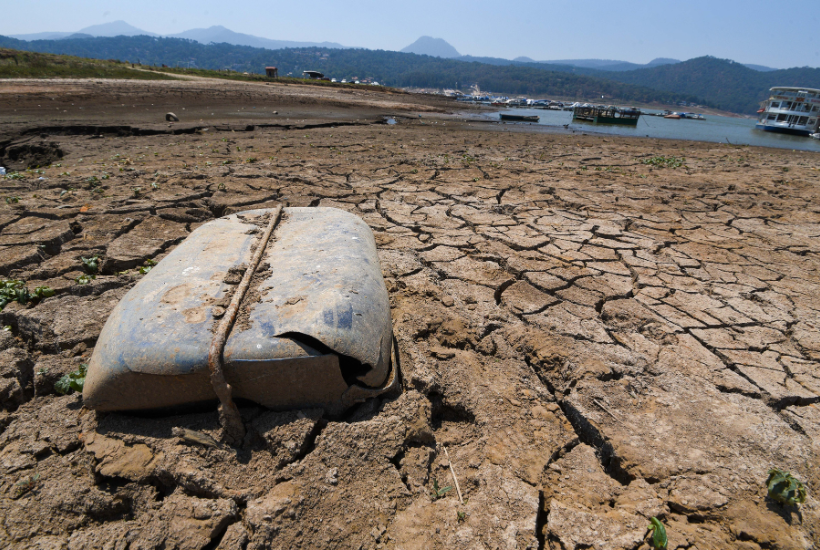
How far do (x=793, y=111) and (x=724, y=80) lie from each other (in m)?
122

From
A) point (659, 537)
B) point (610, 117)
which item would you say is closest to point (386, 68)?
point (610, 117)

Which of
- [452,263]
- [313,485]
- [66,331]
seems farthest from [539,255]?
[66,331]

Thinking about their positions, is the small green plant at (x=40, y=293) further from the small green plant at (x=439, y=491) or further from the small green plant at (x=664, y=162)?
the small green plant at (x=664, y=162)

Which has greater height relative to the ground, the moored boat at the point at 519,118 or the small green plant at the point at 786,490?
the moored boat at the point at 519,118

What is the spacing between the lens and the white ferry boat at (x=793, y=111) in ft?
83.8

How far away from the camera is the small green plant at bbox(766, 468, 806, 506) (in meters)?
1.36

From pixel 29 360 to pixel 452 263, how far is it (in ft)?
8.53

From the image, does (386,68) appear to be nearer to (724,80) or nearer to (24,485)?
(724,80)

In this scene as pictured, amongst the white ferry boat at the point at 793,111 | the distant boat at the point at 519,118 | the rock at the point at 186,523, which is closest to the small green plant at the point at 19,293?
the rock at the point at 186,523

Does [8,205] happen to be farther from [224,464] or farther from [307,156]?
[224,464]

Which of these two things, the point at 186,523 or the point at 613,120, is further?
the point at 613,120

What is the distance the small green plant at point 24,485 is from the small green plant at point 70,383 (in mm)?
389

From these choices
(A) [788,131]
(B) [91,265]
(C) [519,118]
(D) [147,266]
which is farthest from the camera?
(A) [788,131]

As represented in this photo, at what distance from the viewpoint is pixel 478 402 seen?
1.83 m
